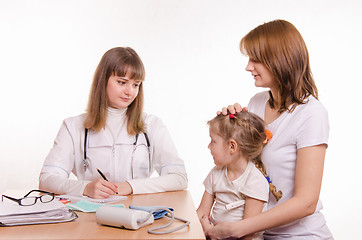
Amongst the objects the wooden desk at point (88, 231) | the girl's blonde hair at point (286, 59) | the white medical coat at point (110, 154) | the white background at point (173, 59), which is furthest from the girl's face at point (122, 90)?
the white background at point (173, 59)

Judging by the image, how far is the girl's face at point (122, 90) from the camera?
2.32m

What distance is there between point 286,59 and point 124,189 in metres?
0.93

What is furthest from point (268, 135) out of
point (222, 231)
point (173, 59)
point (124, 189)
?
point (173, 59)

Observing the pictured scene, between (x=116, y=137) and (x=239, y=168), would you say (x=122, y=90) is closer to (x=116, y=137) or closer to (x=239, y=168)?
(x=116, y=137)

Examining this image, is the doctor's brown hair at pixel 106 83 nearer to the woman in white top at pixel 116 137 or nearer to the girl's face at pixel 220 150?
the woman in white top at pixel 116 137

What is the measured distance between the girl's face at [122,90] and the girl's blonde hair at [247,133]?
0.60 meters

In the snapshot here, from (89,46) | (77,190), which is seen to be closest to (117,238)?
(77,190)

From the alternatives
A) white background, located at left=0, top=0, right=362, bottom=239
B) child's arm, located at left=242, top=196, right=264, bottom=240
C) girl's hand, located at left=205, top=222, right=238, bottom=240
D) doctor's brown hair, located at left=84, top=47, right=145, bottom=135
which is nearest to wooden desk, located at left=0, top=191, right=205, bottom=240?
girl's hand, located at left=205, top=222, right=238, bottom=240

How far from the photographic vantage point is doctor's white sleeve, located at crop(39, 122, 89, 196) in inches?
82.0

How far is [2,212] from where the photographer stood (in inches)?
59.6

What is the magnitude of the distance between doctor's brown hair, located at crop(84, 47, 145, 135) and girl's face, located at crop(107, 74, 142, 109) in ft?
0.09

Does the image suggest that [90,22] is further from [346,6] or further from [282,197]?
[282,197]

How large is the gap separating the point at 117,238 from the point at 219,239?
587 mm

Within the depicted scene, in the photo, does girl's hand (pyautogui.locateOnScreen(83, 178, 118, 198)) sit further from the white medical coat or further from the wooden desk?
the white medical coat
